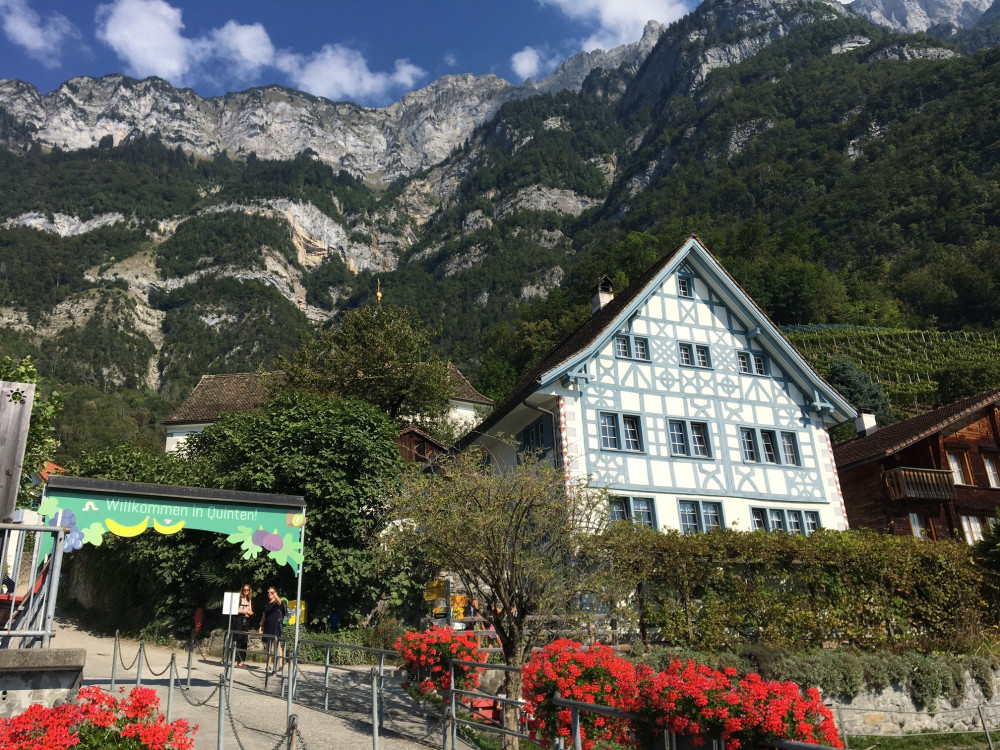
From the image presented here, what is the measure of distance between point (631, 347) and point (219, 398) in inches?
1466

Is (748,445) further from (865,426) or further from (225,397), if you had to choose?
(225,397)

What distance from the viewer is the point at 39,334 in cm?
13975

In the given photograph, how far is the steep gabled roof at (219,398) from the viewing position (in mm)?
52438

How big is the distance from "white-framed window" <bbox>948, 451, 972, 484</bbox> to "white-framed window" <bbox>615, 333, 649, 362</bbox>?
13878mm

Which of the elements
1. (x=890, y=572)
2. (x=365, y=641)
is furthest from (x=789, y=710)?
(x=365, y=641)

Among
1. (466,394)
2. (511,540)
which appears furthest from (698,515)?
(466,394)

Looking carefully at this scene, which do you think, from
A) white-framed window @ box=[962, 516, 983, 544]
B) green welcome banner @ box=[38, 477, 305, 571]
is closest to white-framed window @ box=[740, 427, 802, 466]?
white-framed window @ box=[962, 516, 983, 544]

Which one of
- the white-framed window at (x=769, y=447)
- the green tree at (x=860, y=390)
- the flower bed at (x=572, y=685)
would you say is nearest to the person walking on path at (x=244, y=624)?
the flower bed at (x=572, y=685)

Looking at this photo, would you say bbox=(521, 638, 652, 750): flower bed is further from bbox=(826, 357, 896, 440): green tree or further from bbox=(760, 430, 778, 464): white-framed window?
bbox=(826, 357, 896, 440): green tree

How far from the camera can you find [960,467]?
30859mm

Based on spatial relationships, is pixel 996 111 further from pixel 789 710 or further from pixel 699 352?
pixel 789 710

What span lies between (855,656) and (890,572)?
2.89 metres

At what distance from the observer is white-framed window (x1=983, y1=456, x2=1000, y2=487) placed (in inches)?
1222

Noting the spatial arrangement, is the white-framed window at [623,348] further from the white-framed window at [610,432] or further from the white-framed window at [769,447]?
the white-framed window at [769,447]
